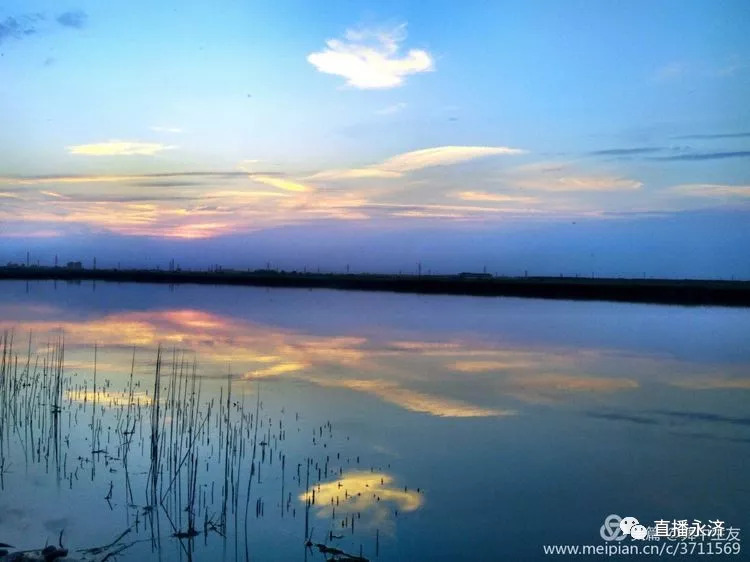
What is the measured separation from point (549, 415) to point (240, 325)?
14156 mm

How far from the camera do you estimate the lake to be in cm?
567

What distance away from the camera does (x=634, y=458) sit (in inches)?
308

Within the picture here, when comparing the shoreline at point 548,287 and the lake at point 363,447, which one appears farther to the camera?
the shoreline at point 548,287

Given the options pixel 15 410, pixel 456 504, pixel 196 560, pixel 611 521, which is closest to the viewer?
pixel 196 560

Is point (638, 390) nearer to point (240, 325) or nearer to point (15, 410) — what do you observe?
point (15, 410)

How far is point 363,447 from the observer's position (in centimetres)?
795

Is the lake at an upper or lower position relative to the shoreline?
lower

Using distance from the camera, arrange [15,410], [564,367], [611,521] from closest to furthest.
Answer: [611,521] → [15,410] → [564,367]

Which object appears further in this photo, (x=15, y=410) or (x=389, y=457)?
(x=15, y=410)

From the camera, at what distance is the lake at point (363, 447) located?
5.67 m

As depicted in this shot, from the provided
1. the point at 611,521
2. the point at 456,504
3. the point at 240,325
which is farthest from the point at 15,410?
the point at 240,325

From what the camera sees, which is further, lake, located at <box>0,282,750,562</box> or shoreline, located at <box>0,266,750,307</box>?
shoreline, located at <box>0,266,750,307</box>

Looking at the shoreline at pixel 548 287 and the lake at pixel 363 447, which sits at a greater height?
the shoreline at pixel 548 287

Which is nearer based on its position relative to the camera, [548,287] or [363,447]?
[363,447]
